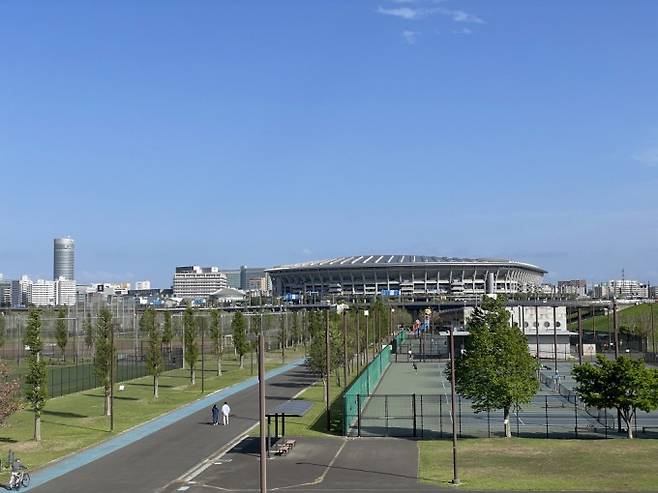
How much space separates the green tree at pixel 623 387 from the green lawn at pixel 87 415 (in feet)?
90.4

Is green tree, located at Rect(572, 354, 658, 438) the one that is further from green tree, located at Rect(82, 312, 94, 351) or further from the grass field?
the grass field

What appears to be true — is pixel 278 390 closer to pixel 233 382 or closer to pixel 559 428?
pixel 233 382

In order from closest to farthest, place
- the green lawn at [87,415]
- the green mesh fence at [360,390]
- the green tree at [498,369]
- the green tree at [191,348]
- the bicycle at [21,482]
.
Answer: the bicycle at [21,482]
the green lawn at [87,415]
the green tree at [498,369]
the green mesh fence at [360,390]
the green tree at [191,348]

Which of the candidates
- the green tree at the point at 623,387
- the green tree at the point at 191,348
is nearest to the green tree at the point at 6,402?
the green tree at the point at 623,387

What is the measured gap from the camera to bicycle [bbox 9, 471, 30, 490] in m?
31.9

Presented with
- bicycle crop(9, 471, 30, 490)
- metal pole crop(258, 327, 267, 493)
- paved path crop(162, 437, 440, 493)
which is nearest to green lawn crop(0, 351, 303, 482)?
bicycle crop(9, 471, 30, 490)

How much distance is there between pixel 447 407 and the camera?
193 feet

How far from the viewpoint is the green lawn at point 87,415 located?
1651 inches

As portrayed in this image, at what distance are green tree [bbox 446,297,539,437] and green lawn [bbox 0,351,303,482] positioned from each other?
69.2 feet

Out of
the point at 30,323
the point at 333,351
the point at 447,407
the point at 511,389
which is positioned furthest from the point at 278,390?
the point at 511,389

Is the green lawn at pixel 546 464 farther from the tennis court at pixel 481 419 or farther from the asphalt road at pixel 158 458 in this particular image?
the asphalt road at pixel 158 458

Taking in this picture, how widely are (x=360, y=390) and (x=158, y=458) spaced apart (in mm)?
24814

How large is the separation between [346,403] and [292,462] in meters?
8.14

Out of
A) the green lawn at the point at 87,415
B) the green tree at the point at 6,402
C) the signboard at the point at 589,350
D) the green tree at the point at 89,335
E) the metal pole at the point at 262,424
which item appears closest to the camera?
the metal pole at the point at 262,424
